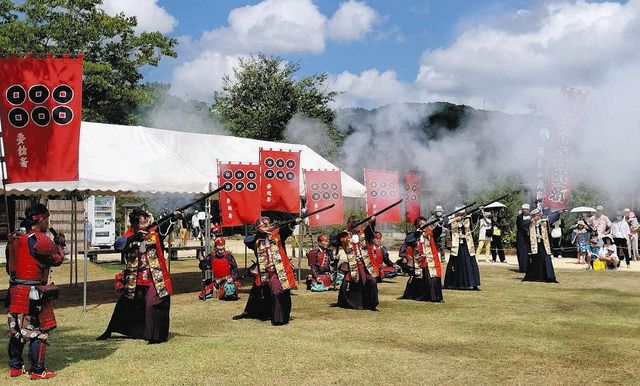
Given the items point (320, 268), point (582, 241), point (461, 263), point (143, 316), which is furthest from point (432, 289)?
point (582, 241)

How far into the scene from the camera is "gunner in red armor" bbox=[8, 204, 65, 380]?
7.02 m

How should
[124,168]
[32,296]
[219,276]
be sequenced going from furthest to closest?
1. [219,276]
2. [124,168]
3. [32,296]

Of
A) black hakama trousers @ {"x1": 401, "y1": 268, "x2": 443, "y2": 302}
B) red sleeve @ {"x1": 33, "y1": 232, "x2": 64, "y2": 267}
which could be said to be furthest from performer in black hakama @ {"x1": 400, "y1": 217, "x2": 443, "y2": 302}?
red sleeve @ {"x1": 33, "y1": 232, "x2": 64, "y2": 267}

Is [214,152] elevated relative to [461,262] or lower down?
elevated

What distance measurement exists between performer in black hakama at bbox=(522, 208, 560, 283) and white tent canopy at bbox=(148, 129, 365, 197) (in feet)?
18.9

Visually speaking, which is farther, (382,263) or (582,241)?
(582,241)

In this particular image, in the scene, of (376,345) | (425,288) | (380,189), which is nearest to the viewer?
(376,345)

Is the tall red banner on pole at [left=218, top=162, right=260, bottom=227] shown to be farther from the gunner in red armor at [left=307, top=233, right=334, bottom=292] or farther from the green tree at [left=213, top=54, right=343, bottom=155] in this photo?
the green tree at [left=213, top=54, right=343, bottom=155]

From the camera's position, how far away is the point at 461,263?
15242 millimetres

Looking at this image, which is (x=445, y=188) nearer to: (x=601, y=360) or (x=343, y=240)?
(x=343, y=240)

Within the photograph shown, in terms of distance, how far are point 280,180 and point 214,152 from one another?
522 centimetres

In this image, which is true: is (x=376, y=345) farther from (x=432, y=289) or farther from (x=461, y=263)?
(x=461, y=263)

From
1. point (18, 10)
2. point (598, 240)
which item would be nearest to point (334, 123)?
point (18, 10)

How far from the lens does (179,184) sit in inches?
536
